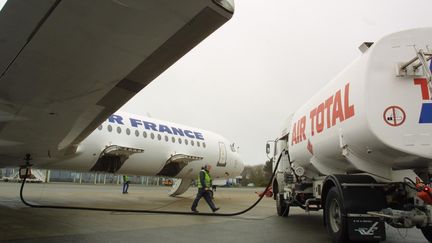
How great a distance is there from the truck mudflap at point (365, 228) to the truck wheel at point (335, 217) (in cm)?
14

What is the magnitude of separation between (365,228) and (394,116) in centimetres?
183

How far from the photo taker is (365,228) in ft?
20.7

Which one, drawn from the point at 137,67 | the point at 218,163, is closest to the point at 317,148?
the point at 137,67

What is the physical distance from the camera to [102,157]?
1495 centimetres

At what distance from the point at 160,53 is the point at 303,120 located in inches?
257

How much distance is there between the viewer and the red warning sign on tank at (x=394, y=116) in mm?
6191

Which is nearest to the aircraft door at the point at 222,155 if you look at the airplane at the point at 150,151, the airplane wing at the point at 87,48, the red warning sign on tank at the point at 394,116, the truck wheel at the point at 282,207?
the airplane at the point at 150,151

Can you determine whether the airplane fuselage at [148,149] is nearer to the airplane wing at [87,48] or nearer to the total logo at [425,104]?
the airplane wing at [87,48]

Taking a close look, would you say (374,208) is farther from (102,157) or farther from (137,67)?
(102,157)

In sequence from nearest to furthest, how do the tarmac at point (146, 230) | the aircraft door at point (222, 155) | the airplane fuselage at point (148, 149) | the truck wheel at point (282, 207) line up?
1. the tarmac at point (146, 230)
2. the truck wheel at point (282, 207)
3. the airplane fuselage at point (148, 149)
4. the aircraft door at point (222, 155)

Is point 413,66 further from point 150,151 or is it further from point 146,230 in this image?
point 150,151

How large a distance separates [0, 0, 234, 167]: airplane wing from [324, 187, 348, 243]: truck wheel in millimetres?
3882

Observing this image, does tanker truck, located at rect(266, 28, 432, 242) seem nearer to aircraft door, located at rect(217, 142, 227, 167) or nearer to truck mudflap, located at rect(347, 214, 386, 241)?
truck mudflap, located at rect(347, 214, 386, 241)

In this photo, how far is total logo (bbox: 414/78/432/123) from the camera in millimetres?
6207
